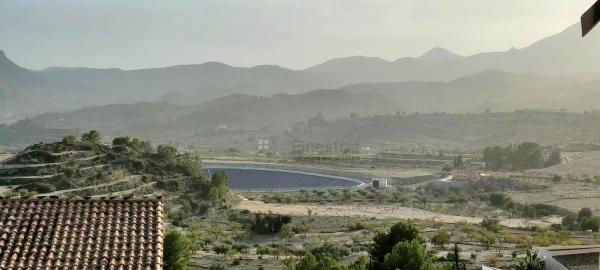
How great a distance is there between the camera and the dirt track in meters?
54.4

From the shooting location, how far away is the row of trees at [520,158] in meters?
99.9

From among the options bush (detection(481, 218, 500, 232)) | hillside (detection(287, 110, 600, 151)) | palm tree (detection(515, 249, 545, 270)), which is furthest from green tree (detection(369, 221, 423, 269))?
hillside (detection(287, 110, 600, 151))

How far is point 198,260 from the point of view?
3056 cm

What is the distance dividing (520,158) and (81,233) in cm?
9844

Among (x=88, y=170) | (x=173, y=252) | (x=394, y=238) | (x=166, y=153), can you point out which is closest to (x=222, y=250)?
(x=394, y=238)

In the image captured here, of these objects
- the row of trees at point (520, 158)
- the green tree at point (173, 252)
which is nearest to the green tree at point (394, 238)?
the green tree at point (173, 252)

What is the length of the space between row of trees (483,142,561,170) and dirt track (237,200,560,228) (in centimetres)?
4221

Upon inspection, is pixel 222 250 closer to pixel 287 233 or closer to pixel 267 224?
pixel 287 233

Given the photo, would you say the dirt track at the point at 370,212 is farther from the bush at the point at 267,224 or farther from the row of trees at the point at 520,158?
the row of trees at the point at 520,158

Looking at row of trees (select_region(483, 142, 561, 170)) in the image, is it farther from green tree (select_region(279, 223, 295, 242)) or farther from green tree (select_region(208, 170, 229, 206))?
green tree (select_region(279, 223, 295, 242))

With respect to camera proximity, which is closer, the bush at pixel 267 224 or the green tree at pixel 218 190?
the bush at pixel 267 224

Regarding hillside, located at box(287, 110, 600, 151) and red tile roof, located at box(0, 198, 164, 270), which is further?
hillside, located at box(287, 110, 600, 151)

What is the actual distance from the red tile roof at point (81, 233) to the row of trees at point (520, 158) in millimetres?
93572

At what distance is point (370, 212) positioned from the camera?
195ft
